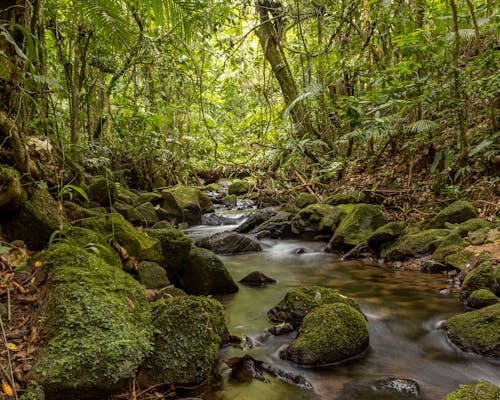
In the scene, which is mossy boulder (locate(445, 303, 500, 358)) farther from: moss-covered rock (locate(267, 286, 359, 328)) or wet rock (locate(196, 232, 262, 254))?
wet rock (locate(196, 232, 262, 254))

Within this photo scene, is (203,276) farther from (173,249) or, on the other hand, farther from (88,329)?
(88,329)

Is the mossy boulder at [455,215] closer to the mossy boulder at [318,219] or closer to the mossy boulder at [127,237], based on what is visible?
the mossy boulder at [318,219]

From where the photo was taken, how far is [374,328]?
3.74 meters

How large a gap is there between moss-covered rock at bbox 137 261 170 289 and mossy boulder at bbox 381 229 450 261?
3538mm

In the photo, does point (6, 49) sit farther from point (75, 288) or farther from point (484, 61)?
point (484, 61)

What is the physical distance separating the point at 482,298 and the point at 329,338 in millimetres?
1775

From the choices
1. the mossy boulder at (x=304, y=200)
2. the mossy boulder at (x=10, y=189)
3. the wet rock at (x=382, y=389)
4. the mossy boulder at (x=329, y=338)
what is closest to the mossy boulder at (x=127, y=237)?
the mossy boulder at (x=10, y=189)

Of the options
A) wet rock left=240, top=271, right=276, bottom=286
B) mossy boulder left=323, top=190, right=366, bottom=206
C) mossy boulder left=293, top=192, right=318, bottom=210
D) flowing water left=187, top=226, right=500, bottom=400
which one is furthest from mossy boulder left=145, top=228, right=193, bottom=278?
mossy boulder left=293, top=192, right=318, bottom=210

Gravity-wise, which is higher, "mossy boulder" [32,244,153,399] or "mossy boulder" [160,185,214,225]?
"mossy boulder" [160,185,214,225]

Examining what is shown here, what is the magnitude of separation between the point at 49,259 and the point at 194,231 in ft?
20.9

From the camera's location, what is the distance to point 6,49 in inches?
128

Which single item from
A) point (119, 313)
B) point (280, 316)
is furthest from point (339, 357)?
point (119, 313)

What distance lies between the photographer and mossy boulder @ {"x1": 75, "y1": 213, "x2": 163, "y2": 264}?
384 centimetres

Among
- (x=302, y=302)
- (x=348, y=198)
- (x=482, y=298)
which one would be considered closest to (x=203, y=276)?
(x=302, y=302)
